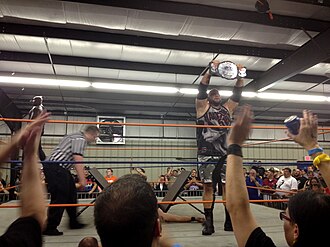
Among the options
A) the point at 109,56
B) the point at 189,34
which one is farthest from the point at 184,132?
the point at 189,34

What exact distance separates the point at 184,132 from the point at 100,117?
3.70 metres

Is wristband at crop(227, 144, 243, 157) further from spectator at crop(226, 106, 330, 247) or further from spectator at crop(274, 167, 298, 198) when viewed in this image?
spectator at crop(274, 167, 298, 198)

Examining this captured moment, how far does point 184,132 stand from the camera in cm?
1314

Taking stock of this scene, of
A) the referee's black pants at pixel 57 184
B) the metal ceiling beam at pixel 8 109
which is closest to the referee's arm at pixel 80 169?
the referee's black pants at pixel 57 184

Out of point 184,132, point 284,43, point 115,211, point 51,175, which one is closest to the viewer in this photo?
point 115,211

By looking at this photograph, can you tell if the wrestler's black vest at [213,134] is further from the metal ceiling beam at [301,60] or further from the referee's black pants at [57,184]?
the metal ceiling beam at [301,60]

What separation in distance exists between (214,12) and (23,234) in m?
4.45

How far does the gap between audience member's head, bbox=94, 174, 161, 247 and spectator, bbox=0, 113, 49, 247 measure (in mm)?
280

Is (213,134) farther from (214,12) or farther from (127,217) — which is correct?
(127,217)

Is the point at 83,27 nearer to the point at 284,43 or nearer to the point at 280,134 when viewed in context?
the point at 284,43

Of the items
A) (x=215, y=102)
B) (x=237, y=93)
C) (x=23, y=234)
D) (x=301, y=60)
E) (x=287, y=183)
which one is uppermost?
Answer: (x=301, y=60)

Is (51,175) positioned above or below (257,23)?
below

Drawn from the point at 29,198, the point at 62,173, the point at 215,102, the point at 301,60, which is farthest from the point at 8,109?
the point at 29,198

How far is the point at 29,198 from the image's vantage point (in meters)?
1.05
